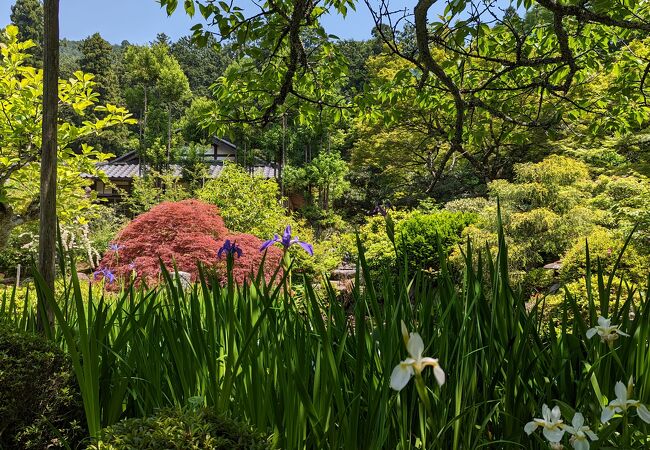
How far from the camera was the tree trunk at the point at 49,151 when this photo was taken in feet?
4.83

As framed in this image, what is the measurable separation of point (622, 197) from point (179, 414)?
20.0 feet

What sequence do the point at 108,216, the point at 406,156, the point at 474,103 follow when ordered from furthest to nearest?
the point at 406,156
the point at 108,216
the point at 474,103

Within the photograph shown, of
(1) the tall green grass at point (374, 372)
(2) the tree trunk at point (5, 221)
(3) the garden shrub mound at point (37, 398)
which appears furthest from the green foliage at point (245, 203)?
(1) the tall green grass at point (374, 372)

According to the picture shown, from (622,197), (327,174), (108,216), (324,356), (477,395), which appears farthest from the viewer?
(327,174)

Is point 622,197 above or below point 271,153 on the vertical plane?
below

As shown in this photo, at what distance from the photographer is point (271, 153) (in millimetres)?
20141

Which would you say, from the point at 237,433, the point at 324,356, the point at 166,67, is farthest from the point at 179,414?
the point at 166,67

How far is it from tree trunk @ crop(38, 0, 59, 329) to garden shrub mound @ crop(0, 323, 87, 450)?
0.67 ft

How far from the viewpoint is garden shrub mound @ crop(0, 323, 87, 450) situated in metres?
1.24

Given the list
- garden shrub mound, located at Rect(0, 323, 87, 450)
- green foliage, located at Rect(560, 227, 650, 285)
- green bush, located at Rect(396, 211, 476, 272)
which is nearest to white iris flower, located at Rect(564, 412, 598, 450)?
garden shrub mound, located at Rect(0, 323, 87, 450)

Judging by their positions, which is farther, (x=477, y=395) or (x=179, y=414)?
(x=477, y=395)

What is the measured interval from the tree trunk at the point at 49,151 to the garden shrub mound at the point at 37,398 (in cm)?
20

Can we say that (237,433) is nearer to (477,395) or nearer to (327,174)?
(477,395)

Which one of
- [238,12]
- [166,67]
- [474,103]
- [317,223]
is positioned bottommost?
[317,223]
